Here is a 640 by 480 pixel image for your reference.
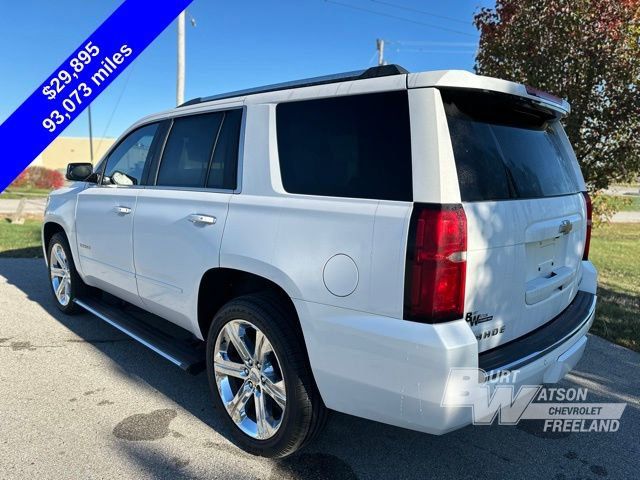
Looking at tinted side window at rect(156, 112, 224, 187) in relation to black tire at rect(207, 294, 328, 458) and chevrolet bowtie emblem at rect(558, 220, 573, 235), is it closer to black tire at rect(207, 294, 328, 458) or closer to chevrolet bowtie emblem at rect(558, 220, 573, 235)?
black tire at rect(207, 294, 328, 458)

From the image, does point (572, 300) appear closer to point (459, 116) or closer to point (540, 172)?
point (540, 172)

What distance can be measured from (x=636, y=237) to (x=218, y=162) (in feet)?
50.9

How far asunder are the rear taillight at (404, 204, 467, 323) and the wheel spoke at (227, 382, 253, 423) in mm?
1242

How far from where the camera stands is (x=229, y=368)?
2.87 m

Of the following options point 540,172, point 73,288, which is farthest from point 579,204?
point 73,288

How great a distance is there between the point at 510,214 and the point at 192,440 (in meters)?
2.18

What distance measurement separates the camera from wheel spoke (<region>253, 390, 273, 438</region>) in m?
2.67

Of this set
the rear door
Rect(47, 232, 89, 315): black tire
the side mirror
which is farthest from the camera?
Rect(47, 232, 89, 315): black tire

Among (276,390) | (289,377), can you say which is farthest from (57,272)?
(289,377)

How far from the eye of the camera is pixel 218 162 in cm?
309

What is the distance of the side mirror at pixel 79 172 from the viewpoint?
4375 mm

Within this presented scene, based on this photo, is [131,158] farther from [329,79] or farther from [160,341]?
[329,79]

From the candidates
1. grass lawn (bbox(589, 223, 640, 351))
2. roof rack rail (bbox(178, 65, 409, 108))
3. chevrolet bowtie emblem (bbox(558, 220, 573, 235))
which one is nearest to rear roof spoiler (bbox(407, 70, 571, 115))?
roof rack rail (bbox(178, 65, 409, 108))

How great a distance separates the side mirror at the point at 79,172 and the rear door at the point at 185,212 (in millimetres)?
1140
